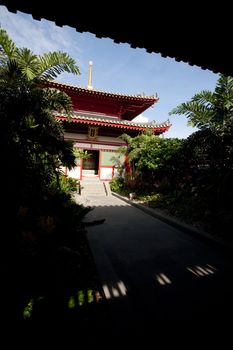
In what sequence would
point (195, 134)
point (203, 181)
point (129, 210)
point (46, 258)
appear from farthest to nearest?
1. point (129, 210)
2. point (203, 181)
3. point (195, 134)
4. point (46, 258)

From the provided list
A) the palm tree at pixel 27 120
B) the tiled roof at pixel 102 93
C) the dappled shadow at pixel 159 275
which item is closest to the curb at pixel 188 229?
the dappled shadow at pixel 159 275

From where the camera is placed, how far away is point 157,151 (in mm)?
10383

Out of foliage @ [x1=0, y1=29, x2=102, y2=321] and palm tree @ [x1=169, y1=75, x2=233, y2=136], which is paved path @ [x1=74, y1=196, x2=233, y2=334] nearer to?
foliage @ [x1=0, y1=29, x2=102, y2=321]

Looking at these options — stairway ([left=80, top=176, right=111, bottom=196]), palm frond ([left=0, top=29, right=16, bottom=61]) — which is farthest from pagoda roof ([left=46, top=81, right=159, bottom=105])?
palm frond ([left=0, top=29, right=16, bottom=61])

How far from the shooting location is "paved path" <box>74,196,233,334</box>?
2.51 m

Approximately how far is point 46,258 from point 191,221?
14.6ft

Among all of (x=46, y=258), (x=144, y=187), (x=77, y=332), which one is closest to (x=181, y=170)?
(x=144, y=187)

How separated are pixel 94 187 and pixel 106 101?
669cm

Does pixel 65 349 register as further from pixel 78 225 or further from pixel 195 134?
pixel 195 134

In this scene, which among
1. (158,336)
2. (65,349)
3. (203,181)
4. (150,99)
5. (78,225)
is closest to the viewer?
(65,349)

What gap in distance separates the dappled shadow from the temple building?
28.4ft

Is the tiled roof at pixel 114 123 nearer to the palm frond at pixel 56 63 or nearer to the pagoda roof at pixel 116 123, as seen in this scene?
the pagoda roof at pixel 116 123

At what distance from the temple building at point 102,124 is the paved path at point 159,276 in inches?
339

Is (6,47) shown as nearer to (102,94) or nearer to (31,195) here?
(31,195)
